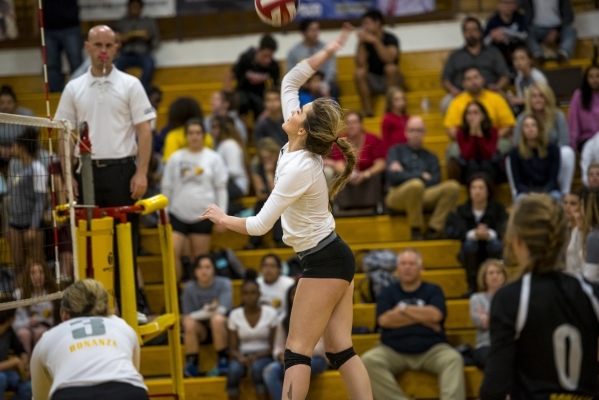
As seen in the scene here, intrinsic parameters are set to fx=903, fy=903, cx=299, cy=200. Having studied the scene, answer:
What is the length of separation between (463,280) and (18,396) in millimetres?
4502

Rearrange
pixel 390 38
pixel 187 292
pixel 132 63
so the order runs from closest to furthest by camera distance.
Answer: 1. pixel 187 292
2. pixel 390 38
3. pixel 132 63

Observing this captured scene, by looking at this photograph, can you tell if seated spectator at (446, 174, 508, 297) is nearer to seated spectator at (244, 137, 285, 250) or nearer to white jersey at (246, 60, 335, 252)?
seated spectator at (244, 137, 285, 250)

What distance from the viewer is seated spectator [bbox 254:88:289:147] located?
10.5m

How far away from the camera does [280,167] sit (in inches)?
189

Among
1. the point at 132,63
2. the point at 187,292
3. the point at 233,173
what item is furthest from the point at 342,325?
the point at 132,63

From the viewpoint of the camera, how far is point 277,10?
5.61 meters

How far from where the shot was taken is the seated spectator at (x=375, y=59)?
A: 38.2 feet

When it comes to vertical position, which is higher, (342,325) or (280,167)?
(280,167)

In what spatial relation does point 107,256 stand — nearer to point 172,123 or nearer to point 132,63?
point 172,123

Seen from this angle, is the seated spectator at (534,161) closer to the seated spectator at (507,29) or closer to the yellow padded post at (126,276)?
the seated spectator at (507,29)

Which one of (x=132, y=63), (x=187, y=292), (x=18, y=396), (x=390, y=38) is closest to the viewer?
(x=18, y=396)

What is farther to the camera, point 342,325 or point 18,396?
point 18,396

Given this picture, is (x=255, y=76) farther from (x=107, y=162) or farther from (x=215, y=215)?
(x=215, y=215)

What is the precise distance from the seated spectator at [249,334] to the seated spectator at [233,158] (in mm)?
1828
